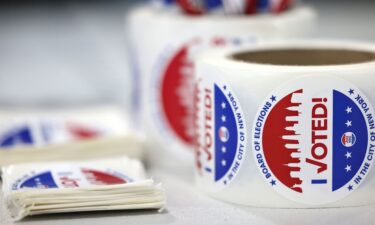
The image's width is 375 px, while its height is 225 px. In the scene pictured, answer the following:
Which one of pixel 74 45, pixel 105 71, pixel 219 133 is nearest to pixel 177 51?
pixel 219 133

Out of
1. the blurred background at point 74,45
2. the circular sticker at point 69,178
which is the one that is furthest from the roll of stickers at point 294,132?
the blurred background at point 74,45

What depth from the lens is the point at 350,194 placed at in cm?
77

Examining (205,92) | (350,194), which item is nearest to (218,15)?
(205,92)

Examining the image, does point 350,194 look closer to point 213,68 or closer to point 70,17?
point 213,68

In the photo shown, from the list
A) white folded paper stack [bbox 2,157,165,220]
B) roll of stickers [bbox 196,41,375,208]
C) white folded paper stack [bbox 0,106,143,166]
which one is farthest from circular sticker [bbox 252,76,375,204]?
white folded paper stack [bbox 0,106,143,166]

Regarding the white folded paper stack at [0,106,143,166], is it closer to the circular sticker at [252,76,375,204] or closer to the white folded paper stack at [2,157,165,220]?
the white folded paper stack at [2,157,165,220]

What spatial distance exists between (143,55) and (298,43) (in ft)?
0.58

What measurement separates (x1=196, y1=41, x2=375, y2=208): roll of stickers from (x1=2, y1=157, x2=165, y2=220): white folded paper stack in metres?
0.08

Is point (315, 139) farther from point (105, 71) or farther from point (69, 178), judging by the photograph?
point (105, 71)

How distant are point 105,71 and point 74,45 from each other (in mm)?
288

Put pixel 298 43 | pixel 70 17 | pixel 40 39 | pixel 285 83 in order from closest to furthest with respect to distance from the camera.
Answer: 1. pixel 285 83
2. pixel 298 43
3. pixel 40 39
4. pixel 70 17

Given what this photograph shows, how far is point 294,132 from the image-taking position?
2.46ft

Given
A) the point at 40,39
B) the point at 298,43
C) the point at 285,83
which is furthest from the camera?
the point at 40,39

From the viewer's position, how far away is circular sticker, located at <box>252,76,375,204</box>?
2.44ft
